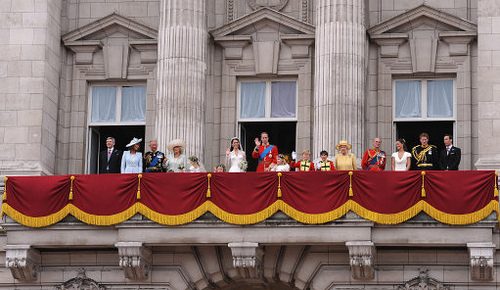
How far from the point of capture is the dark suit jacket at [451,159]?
48.9 metres

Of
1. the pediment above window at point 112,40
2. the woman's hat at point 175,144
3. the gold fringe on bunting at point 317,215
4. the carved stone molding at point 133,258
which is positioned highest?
the pediment above window at point 112,40

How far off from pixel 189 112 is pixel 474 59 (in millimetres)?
9243

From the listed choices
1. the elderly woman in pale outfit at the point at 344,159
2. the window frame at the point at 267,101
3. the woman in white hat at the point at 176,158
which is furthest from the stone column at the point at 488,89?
the woman in white hat at the point at 176,158

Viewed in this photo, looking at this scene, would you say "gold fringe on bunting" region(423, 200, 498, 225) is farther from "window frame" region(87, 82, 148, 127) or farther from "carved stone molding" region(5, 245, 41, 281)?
"carved stone molding" region(5, 245, 41, 281)

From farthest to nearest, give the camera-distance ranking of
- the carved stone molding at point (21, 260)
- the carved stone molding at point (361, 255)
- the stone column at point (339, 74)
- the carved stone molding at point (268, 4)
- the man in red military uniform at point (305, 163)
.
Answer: the carved stone molding at point (268, 4) → the stone column at point (339, 74) → the carved stone molding at point (21, 260) → the man in red military uniform at point (305, 163) → the carved stone molding at point (361, 255)

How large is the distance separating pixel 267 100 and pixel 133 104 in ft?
14.7

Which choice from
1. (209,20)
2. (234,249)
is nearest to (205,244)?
(234,249)

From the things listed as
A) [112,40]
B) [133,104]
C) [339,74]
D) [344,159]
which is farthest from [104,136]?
[344,159]

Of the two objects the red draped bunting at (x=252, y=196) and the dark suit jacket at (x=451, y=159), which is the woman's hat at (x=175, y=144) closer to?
the red draped bunting at (x=252, y=196)

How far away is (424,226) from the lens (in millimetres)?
47281

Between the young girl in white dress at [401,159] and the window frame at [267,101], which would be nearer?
the young girl in white dress at [401,159]

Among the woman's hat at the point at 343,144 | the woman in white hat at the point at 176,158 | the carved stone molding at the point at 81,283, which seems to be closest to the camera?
the woman's hat at the point at 343,144

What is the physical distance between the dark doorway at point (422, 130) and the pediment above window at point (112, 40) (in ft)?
27.9

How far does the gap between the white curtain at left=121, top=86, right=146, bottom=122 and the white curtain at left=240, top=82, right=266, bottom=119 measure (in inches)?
129
